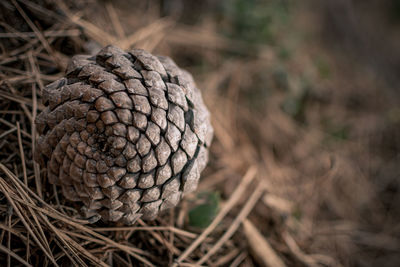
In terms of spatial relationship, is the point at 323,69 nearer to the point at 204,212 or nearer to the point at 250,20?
the point at 250,20

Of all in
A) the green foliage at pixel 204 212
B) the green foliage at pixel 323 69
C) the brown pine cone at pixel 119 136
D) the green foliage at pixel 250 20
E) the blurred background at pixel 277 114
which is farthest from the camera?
the green foliage at pixel 323 69

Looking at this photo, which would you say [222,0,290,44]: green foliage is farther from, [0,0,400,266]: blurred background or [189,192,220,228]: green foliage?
A: [189,192,220,228]: green foliage

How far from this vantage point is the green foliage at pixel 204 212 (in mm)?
1014

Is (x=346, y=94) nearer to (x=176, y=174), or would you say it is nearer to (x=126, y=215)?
(x=176, y=174)

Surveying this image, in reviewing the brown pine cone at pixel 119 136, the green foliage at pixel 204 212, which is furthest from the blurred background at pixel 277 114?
the brown pine cone at pixel 119 136

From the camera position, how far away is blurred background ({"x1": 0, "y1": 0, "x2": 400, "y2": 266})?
1.18 m

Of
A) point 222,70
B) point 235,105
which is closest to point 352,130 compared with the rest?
point 235,105

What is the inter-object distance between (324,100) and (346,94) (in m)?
0.29

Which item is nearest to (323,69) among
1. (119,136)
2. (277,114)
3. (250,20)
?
(277,114)

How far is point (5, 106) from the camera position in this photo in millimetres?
956

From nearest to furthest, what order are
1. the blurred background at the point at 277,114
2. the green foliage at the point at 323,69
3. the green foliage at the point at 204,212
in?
the green foliage at the point at 204,212 < the blurred background at the point at 277,114 < the green foliage at the point at 323,69

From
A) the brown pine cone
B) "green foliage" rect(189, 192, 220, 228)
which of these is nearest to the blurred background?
"green foliage" rect(189, 192, 220, 228)

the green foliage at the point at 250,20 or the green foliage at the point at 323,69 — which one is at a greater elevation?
the green foliage at the point at 250,20

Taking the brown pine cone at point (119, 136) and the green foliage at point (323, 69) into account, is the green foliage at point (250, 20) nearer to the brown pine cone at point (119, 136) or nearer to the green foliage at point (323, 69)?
the green foliage at point (323, 69)
